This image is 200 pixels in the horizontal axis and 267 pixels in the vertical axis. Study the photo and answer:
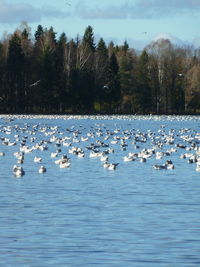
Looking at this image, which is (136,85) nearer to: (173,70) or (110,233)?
(173,70)

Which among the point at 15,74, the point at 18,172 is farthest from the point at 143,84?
the point at 18,172

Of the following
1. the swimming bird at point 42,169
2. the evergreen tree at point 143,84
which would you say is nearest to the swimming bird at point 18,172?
the swimming bird at point 42,169

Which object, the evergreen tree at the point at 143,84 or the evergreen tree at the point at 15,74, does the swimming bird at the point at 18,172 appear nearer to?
the evergreen tree at the point at 15,74

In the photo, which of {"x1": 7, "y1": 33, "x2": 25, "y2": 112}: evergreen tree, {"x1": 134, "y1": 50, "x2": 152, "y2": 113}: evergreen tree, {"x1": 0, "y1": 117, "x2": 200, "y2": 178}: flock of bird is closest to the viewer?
{"x1": 0, "y1": 117, "x2": 200, "y2": 178}: flock of bird

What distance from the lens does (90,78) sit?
135000 millimetres

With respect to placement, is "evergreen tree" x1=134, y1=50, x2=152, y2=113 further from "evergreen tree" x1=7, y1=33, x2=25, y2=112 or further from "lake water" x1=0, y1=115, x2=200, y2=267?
"lake water" x1=0, y1=115, x2=200, y2=267

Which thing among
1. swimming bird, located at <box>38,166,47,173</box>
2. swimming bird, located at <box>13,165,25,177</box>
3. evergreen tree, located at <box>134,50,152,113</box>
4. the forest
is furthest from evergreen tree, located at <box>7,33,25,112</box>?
swimming bird, located at <box>13,165,25,177</box>

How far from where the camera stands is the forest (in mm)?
130375

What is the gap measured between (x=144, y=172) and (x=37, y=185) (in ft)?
21.8

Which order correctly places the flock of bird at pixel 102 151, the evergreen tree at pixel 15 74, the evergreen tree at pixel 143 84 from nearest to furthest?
the flock of bird at pixel 102 151 → the evergreen tree at pixel 15 74 → the evergreen tree at pixel 143 84

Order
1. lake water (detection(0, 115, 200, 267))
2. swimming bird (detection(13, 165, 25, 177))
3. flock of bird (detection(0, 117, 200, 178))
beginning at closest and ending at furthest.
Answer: lake water (detection(0, 115, 200, 267)) → swimming bird (detection(13, 165, 25, 177)) → flock of bird (detection(0, 117, 200, 178))

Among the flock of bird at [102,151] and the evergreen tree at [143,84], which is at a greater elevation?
the evergreen tree at [143,84]

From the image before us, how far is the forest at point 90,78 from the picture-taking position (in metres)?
130

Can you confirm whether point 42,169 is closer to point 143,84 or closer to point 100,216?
point 100,216
